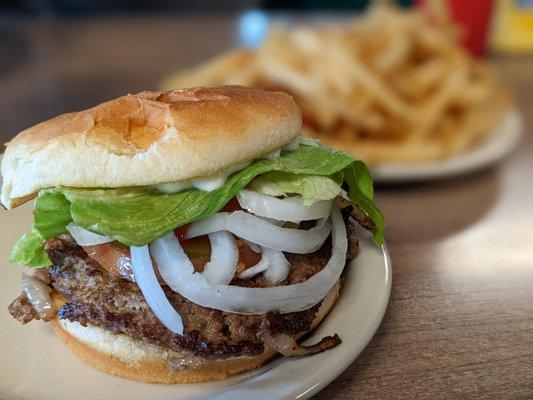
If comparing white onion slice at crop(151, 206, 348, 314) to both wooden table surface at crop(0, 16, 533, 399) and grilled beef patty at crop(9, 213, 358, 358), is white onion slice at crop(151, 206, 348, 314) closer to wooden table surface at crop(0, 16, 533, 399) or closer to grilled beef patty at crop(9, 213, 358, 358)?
grilled beef patty at crop(9, 213, 358, 358)

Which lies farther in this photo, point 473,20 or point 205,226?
point 473,20

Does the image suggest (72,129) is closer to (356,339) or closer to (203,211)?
(203,211)

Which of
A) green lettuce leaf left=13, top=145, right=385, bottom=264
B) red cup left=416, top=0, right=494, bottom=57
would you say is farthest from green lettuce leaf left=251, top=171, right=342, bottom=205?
red cup left=416, top=0, right=494, bottom=57

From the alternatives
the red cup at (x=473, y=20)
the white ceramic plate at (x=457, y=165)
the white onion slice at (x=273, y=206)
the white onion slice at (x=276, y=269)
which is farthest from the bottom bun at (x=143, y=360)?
the red cup at (x=473, y=20)

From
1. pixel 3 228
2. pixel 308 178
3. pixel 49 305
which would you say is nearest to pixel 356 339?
pixel 308 178

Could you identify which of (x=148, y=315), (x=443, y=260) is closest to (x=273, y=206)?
(x=148, y=315)

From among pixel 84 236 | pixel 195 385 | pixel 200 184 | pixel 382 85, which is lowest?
pixel 195 385

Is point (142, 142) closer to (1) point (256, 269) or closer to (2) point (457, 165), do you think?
(1) point (256, 269)
